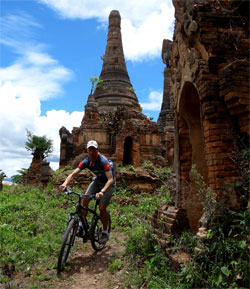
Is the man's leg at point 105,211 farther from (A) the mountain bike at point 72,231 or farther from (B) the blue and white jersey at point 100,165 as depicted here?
(B) the blue and white jersey at point 100,165

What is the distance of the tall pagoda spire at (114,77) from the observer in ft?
56.2

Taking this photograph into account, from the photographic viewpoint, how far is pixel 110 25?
65.7 ft

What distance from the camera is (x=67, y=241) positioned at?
396 cm

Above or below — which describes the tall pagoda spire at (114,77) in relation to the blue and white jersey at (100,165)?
above

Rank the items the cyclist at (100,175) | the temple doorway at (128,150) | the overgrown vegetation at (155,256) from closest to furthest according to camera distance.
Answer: the overgrown vegetation at (155,256) < the cyclist at (100,175) < the temple doorway at (128,150)

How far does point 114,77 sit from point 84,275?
1582cm

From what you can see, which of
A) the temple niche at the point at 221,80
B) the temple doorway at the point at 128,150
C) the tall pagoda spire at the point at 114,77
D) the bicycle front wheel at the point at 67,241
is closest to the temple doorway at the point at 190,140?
the temple niche at the point at 221,80

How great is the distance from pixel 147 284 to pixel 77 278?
1026mm

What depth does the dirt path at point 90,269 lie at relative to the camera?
354 cm

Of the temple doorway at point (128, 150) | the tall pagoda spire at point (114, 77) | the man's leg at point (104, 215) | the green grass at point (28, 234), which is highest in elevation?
the tall pagoda spire at point (114, 77)

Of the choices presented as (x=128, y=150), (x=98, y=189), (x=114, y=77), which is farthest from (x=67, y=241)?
(x=114, y=77)

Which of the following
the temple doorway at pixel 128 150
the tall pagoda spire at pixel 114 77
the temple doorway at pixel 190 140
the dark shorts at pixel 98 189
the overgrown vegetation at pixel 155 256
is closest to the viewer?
the overgrown vegetation at pixel 155 256

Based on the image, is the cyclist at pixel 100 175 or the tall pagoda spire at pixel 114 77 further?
the tall pagoda spire at pixel 114 77

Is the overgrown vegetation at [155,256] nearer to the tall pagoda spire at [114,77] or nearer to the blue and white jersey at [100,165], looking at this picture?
the blue and white jersey at [100,165]
